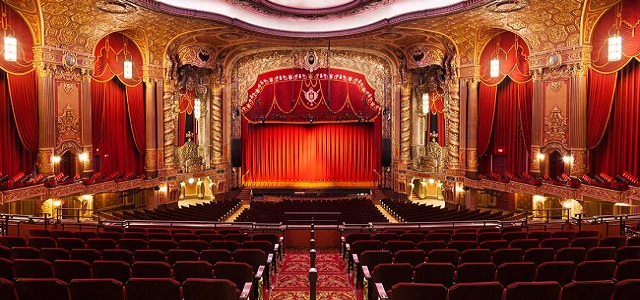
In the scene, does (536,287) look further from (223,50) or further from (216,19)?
(223,50)

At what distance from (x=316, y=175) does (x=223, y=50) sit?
8.38 metres

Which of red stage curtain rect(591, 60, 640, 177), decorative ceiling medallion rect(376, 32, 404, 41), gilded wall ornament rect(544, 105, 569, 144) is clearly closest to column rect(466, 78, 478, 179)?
gilded wall ornament rect(544, 105, 569, 144)

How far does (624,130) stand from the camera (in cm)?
1321

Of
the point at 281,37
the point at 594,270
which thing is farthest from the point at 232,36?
the point at 594,270

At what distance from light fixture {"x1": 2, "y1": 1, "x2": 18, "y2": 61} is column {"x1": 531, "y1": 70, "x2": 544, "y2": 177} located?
1545 cm

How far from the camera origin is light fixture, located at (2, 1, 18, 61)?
12336 mm

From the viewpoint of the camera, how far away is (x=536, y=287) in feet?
12.4

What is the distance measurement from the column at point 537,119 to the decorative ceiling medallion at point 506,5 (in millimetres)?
2537

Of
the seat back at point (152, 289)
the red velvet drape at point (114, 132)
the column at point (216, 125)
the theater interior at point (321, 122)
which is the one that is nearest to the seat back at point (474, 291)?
the theater interior at point (321, 122)

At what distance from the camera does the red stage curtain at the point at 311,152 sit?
2441 cm

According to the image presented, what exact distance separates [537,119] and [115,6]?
13685 mm

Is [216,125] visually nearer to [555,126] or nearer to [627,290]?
[555,126]

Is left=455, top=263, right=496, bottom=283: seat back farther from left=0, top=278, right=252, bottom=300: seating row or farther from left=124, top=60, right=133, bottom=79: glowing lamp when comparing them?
left=124, top=60, right=133, bottom=79: glowing lamp

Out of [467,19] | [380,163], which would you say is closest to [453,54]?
[467,19]
